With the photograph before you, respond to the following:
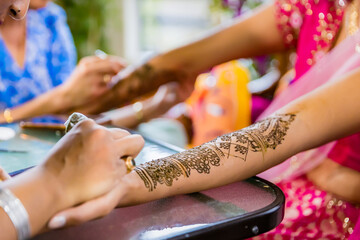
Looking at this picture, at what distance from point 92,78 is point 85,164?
0.69 metres

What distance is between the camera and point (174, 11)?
4945 millimetres

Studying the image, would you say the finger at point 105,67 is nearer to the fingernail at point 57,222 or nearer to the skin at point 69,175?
the skin at point 69,175

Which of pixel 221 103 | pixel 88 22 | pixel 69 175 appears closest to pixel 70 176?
pixel 69 175

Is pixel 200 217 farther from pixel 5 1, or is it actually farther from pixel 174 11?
pixel 174 11

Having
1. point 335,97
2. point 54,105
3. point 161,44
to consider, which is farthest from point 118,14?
point 335,97

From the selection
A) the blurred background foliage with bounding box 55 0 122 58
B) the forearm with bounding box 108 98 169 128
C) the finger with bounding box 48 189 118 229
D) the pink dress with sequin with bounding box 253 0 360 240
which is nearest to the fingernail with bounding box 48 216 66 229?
the finger with bounding box 48 189 118 229

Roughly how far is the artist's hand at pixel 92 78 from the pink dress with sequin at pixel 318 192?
1.60 ft

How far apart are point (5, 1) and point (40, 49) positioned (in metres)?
1.07

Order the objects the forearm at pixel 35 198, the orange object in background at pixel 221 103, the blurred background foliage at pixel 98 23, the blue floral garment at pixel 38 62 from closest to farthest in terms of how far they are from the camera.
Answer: the forearm at pixel 35 198 → the blue floral garment at pixel 38 62 → the orange object in background at pixel 221 103 → the blurred background foliage at pixel 98 23

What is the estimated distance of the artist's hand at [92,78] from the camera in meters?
1.14

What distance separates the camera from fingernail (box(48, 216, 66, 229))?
45 centimetres

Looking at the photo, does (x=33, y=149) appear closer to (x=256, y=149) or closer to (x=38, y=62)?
(x=256, y=149)

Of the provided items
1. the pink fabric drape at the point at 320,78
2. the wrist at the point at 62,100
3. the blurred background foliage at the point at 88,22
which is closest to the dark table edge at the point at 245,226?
the pink fabric drape at the point at 320,78

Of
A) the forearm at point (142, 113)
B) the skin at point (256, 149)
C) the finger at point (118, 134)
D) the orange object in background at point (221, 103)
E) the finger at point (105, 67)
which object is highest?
the finger at point (118, 134)
